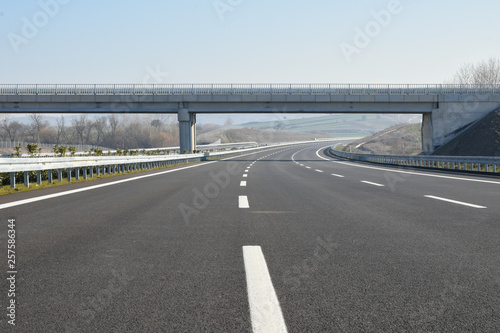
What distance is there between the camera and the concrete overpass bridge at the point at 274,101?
162 feet

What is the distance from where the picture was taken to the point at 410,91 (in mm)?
49781

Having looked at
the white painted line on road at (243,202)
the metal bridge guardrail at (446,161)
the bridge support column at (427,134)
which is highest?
the bridge support column at (427,134)

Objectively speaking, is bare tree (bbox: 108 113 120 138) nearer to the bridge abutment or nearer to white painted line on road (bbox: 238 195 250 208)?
the bridge abutment

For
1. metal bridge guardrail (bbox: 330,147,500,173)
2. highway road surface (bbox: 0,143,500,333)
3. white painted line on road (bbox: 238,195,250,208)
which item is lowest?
metal bridge guardrail (bbox: 330,147,500,173)

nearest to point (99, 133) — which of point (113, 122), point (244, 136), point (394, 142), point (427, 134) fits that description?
point (113, 122)

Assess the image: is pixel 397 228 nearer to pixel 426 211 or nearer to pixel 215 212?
pixel 426 211

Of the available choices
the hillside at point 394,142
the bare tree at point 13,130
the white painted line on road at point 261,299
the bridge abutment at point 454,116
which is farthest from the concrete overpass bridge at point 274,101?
the bare tree at point 13,130

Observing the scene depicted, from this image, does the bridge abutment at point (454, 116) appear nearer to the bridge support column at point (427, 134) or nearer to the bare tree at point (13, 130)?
the bridge support column at point (427, 134)

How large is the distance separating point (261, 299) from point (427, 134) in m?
52.4

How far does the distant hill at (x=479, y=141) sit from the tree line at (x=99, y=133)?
7885 cm

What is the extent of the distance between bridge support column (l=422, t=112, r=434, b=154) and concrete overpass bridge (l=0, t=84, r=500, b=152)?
4.3 inches

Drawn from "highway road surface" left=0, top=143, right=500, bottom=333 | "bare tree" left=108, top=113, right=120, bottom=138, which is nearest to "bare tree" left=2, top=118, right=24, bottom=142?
"bare tree" left=108, top=113, right=120, bottom=138

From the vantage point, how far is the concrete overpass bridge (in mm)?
49406

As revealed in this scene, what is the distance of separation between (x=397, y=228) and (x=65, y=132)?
5128 inches
